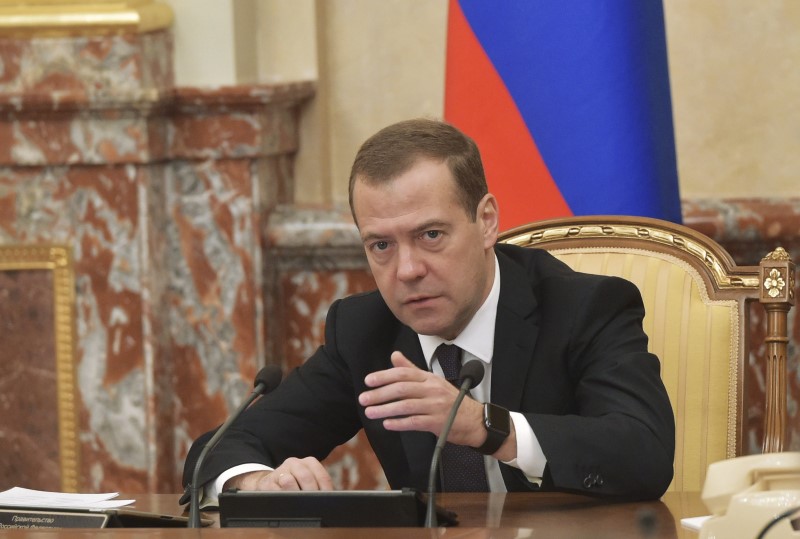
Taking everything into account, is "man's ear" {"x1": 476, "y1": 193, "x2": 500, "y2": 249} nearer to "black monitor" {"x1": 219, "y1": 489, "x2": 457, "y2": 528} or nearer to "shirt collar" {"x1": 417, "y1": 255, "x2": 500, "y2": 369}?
"shirt collar" {"x1": 417, "y1": 255, "x2": 500, "y2": 369}

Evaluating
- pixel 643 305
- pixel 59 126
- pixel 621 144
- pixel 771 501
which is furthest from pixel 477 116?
pixel 771 501

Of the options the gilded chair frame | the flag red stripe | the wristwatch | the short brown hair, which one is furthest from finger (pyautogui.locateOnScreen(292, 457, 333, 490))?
the gilded chair frame

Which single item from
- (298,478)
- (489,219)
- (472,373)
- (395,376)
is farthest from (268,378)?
(489,219)

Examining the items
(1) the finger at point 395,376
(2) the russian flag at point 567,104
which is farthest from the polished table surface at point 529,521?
(2) the russian flag at point 567,104

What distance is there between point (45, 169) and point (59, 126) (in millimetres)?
164

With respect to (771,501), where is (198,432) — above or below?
below

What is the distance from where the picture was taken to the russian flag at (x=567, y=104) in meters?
3.58

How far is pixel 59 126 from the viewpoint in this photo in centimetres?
451

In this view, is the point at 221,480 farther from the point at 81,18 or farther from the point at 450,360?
the point at 81,18

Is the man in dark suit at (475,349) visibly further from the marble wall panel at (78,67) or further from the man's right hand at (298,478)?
the marble wall panel at (78,67)

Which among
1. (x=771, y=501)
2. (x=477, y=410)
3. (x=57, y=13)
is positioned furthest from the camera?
(x=57, y=13)

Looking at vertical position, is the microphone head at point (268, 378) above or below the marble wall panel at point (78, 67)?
below

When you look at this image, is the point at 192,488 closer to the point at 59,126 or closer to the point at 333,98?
the point at 59,126

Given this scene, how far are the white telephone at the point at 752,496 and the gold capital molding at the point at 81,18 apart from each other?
3127mm
